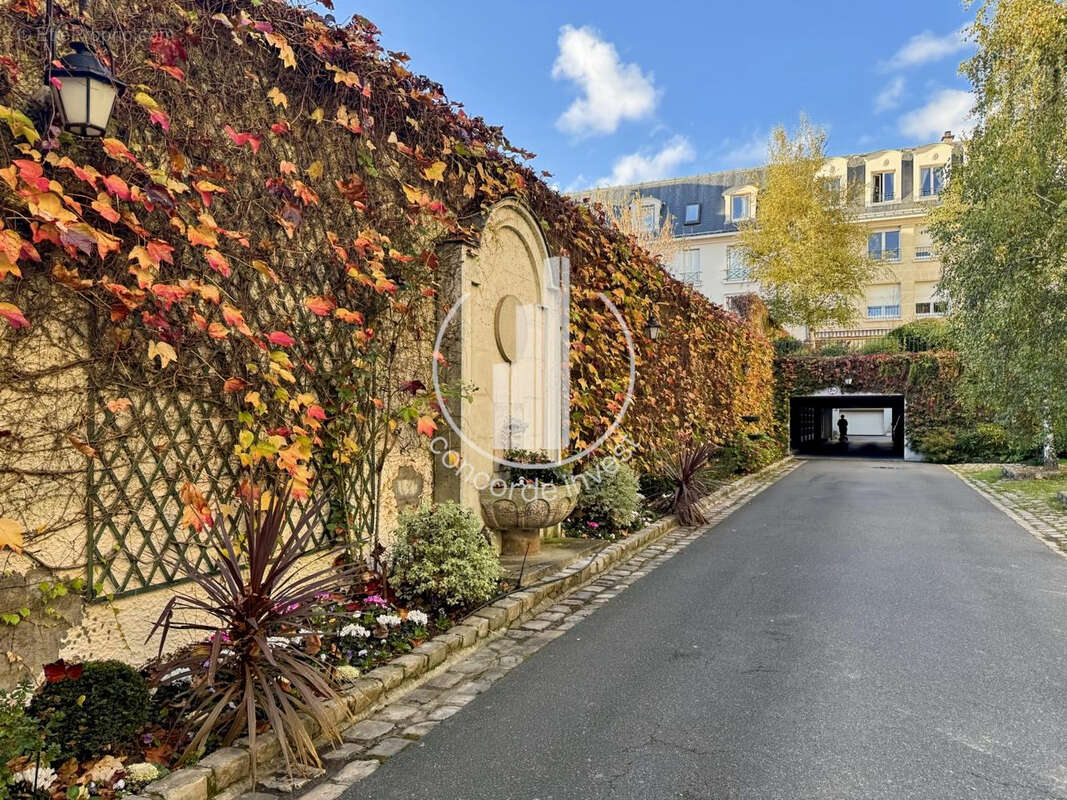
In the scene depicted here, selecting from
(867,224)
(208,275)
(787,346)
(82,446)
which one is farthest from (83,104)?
(867,224)

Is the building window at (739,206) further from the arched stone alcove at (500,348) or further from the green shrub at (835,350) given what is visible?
the arched stone alcove at (500,348)

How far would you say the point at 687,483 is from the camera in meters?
8.88

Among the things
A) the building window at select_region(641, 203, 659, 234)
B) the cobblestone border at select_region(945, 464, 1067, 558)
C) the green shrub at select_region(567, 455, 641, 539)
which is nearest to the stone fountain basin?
the green shrub at select_region(567, 455, 641, 539)

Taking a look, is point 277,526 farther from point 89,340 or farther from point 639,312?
point 639,312

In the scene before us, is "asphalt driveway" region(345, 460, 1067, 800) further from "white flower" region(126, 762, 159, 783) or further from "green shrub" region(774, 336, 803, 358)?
"green shrub" region(774, 336, 803, 358)

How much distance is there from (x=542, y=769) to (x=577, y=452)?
16.5 ft

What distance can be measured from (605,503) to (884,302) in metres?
29.2

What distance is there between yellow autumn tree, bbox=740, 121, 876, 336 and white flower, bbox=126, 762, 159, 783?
25229mm

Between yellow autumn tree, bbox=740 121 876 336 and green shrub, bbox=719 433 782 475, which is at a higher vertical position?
yellow autumn tree, bbox=740 121 876 336

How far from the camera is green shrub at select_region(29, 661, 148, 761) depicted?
7.90 ft

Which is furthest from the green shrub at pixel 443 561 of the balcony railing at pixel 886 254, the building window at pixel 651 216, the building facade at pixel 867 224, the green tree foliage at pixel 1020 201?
the balcony railing at pixel 886 254

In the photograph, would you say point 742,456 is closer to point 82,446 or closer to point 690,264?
point 82,446

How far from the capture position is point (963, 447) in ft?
62.6

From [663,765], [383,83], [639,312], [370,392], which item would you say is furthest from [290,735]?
[639,312]
